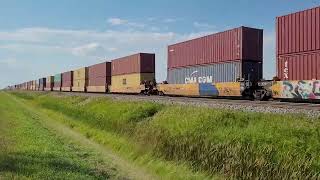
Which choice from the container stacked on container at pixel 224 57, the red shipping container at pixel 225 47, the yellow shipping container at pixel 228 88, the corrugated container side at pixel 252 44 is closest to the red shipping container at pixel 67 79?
the container stacked on container at pixel 224 57

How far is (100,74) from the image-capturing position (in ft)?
221

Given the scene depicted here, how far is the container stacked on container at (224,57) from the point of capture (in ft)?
102

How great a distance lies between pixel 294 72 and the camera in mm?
24969

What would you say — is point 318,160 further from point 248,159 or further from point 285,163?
point 248,159

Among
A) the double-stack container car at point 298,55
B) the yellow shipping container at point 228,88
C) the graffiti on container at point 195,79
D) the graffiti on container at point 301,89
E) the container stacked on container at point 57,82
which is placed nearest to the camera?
the graffiti on container at point 301,89

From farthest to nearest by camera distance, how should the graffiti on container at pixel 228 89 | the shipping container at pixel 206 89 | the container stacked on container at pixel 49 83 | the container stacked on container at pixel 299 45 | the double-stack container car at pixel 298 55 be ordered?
1. the container stacked on container at pixel 49 83
2. the shipping container at pixel 206 89
3. the graffiti on container at pixel 228 89
4. the container stacked on container at pixel 299 45
5. the double-stack container car at pixel 298 55

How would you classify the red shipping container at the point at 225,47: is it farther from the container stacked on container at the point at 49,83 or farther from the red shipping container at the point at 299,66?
the container stacked on container at the point at 49,83

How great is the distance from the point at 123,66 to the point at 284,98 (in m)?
33.7

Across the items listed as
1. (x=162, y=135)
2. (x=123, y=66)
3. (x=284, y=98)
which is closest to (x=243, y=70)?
(x=284, y=98)

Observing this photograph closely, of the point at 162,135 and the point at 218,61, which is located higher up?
the point at 218,61

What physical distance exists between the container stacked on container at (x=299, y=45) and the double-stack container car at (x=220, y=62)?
4.26 meters

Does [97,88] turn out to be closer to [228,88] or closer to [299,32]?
[228,88]


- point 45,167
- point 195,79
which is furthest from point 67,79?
point 45,167

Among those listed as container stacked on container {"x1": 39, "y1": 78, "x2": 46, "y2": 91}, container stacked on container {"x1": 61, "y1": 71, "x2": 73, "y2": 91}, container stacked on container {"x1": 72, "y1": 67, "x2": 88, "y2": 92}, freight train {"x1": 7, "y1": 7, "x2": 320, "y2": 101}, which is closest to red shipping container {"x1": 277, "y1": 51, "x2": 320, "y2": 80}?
freight train {"x1": 7, "y1": 7, "x2": 320, "y2": 101}
